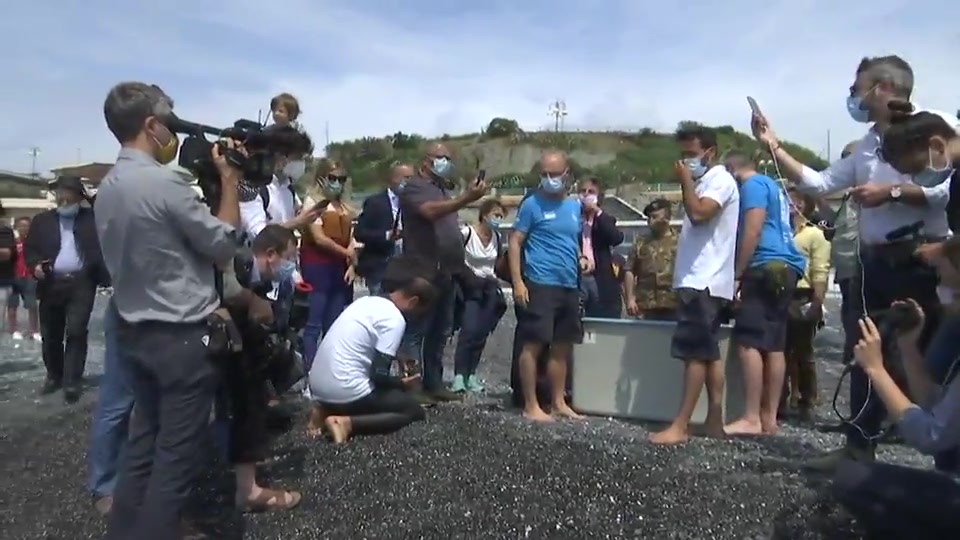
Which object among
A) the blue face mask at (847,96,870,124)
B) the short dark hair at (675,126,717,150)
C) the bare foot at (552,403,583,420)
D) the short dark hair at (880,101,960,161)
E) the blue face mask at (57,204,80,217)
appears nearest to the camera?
the short dark hair at (880,101,960,161)

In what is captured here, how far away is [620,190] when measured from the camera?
35.2m

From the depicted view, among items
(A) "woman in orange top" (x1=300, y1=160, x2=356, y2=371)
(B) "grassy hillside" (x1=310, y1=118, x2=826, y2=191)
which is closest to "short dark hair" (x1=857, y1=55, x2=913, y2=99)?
(A) "woman in orange top" (x1=300, y1=160, x2=356, y2=371)

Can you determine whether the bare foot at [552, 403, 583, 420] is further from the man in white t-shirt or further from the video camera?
the video camera

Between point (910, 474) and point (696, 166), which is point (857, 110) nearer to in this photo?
point (696, 166)

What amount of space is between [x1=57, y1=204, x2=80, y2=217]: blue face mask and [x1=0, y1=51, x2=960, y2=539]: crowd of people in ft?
0.06

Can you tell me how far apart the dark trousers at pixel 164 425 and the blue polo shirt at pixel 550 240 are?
2.93 metres

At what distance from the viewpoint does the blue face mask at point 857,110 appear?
4.92 m

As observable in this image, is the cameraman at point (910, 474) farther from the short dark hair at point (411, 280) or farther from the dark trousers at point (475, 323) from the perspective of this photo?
the dark trousers at point (475, 323)

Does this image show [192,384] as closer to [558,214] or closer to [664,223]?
[558,214]

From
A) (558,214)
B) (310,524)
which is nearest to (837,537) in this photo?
(310,524)

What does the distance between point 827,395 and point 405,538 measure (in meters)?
4.78

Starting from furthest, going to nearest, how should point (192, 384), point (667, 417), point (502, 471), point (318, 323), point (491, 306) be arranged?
point (491, 306) → point (318, 323) → point (667, 417) → point (502, 471) → point (192, 384)

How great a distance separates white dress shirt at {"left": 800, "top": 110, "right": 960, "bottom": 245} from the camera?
4.66 meters

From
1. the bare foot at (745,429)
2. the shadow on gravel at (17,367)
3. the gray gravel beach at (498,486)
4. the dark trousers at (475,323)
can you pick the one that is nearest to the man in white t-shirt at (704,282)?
the bare foot at (745,429)
